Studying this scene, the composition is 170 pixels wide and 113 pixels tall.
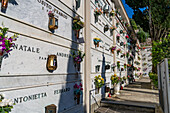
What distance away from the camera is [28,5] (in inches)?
138

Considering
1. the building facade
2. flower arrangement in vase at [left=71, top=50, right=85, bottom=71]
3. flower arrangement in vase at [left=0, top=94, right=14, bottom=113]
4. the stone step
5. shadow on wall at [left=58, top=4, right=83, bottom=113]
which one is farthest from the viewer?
the stone step

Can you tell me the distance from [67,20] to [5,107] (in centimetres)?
351

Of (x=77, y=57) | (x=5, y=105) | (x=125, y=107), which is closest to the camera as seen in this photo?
(x=5, y=105)

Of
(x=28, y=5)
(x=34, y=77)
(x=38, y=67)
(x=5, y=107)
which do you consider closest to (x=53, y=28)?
(x=28, y=5)

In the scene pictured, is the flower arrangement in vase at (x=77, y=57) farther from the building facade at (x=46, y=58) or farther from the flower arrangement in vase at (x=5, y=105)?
the flower arrangement in vase at (x=5, y=105)

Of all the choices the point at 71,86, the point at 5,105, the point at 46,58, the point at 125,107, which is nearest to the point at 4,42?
the point at 5,105

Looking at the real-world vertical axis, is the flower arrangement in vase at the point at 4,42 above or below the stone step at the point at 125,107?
above

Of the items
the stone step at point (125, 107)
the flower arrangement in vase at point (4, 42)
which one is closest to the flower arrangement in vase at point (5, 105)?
the flower arrangement in vase at point (4, 42)

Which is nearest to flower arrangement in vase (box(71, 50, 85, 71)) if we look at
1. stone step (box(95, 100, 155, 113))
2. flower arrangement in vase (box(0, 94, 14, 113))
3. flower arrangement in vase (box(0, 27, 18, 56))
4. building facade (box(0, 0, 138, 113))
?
building facade (box(0, 0, 138, 113))

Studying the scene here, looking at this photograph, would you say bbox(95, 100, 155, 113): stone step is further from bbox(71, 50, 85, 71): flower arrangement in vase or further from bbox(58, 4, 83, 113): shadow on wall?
bbox(71, 50, 85, 71): flower arrangement in vase

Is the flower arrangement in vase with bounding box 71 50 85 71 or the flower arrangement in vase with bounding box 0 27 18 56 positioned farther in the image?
the flower arrangement in vase with bounding box 71 50 85 71

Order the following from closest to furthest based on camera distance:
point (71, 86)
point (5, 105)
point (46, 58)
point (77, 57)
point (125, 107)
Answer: point (5, 105), point (46, 58), point (71, 86), point (77, 57), point (125, 107)

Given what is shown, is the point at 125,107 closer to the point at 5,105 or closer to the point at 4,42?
the point at 5,105

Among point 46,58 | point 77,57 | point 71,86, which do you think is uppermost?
point 77,57
